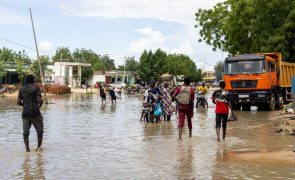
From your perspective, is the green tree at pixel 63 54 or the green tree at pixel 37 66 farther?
the green tree at pixel 63 54

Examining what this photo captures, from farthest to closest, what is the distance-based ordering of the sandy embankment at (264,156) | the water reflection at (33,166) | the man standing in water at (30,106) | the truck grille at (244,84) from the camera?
the truck grille at (244,84) → the man standing in water at (30,106) → the sandy embankment at (264,156) → the water reflection at (33,166)

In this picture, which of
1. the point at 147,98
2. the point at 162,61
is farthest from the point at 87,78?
the point at 147,98

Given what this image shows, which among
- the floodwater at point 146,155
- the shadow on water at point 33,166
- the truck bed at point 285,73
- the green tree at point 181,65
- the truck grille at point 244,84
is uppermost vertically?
the green tree at point 181,65

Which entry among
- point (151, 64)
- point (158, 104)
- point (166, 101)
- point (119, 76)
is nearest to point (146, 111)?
point (158, 104)

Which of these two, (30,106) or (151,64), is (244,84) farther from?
(151,64)

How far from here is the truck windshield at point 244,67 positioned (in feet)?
83.9

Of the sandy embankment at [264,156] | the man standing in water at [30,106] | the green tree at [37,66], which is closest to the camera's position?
Answer: the sandy embankment at [264,156]

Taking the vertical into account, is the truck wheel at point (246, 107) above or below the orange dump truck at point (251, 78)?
below

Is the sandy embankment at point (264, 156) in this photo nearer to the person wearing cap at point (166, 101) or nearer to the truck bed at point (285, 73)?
the person wearing cap at point (166, 101)

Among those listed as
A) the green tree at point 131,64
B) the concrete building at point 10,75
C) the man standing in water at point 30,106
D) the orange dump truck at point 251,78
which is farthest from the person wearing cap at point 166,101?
the green tree at point 131,64

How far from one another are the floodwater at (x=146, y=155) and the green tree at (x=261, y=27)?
1692cm

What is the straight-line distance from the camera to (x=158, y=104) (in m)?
18.3

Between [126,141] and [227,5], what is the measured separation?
102 feet

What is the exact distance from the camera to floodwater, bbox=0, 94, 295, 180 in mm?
8234
